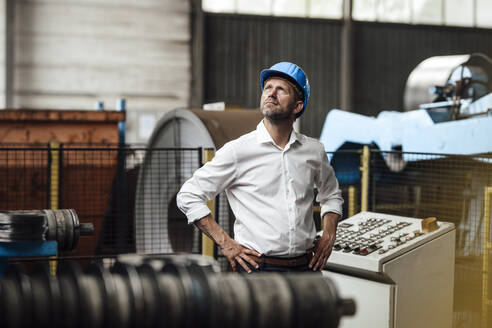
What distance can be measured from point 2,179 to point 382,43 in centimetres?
1192

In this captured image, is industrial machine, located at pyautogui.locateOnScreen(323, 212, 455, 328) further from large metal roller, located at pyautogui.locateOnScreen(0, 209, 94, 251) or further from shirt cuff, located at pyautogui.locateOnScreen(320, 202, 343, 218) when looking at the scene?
large metal roller, located at pyautogui.locateOnScreen(0, 209, 94, 251)

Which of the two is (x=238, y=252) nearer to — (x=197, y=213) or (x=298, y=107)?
(x=197, y=213)

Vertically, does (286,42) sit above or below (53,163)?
above

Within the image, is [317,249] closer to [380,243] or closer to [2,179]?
[380,243]

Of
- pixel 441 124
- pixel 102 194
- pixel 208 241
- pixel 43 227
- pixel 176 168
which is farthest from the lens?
pixel 102 194

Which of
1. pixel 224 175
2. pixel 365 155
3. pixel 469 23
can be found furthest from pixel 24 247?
pixel 469 23

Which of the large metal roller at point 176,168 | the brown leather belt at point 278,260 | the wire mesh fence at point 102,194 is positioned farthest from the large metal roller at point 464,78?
the brown leather belt at point 278,260

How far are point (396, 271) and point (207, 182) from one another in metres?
1.24

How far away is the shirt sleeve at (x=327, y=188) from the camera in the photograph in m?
2.76

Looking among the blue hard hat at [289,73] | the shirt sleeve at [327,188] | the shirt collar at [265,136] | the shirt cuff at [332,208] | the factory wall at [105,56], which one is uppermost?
the factory wall at [105,56]

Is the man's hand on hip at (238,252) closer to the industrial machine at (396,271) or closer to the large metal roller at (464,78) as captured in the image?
the industrial machine at (396,271)

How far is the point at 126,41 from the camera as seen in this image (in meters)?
13.3

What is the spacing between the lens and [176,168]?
5.30 metres

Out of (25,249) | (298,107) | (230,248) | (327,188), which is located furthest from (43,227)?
(327,188)
